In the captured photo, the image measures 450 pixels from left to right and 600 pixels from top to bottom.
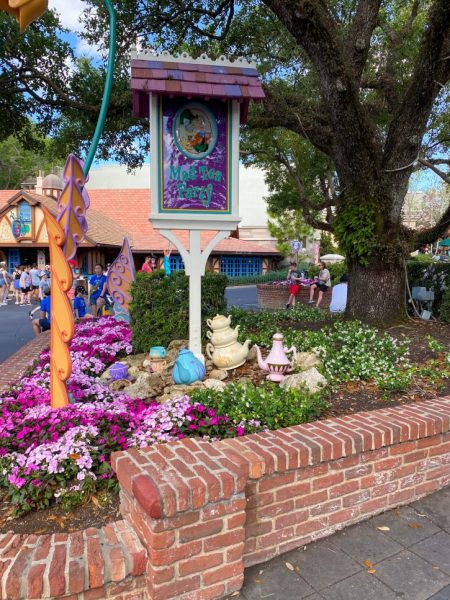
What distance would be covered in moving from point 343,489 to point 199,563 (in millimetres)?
1025

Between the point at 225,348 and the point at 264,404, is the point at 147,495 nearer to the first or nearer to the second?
the point at 264,404

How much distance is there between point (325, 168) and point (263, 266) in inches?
666

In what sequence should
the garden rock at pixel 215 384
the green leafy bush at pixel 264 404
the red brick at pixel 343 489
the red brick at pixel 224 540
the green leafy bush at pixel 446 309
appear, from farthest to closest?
the green leafy bush at pixel 446 309, the garden rock at pixel 215 384, the green leafy bush at pixel 264 404, the red brick at pixel 343 489, the red brick at pixel 224 540

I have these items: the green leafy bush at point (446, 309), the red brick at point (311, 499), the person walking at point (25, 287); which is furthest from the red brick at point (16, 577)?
the person walking at point (25, 287)

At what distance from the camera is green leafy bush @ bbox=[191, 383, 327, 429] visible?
3.25m

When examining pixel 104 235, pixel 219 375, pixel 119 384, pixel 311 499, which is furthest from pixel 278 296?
pixel 104 235

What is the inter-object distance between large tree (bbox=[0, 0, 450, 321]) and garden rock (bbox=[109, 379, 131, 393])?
11.7 feet

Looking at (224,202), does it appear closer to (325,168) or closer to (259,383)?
(259,383)

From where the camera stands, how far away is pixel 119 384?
468 cm

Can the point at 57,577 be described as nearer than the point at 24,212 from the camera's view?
Yes

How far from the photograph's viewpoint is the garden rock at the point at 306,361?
4.55 meters

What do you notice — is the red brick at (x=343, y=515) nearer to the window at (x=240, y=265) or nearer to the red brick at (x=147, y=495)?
the red brick at (x=147, y=495)

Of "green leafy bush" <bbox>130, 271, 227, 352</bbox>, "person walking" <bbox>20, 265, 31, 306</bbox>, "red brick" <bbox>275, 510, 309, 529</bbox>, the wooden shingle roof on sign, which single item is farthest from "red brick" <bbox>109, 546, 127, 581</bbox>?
"person walking" <bbox>20, 265, 31, 306</bbox>

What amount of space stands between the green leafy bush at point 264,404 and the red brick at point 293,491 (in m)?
0.68
